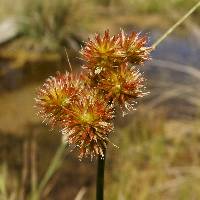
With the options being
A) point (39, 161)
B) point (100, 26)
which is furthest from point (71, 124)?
point (100, 26)

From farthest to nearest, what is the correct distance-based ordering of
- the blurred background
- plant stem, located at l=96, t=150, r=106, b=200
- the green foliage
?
the blurred background < the green foliage < plant stem, located at l=96, t=150, r=106, b=200

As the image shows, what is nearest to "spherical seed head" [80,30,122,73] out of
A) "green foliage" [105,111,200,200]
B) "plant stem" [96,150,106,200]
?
"plant stem" [96,150,106,200]

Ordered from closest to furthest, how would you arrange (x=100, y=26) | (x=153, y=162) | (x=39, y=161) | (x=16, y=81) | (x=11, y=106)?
(x=153, y=162) → (x=39, y=161) → (x=11, y=106) → (x=16, y=81) → (x=100, y=26)

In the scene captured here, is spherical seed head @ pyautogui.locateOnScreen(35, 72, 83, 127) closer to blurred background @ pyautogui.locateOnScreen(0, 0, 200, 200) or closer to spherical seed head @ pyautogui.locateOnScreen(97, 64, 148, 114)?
spherical seed head @ pyautogui.locateOnScreen(97, 64, 148, 114)

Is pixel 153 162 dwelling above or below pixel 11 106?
below

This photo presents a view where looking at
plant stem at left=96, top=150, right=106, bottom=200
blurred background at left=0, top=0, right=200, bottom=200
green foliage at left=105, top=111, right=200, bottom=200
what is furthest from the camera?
blurred background at left=0, top=0, right=200, bottom=200

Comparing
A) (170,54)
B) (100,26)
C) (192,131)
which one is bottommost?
(192,131)

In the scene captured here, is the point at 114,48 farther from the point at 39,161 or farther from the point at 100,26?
the point at 100,26

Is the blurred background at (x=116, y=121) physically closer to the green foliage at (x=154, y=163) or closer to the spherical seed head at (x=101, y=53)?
the green foliage at (x=154, y=163)
